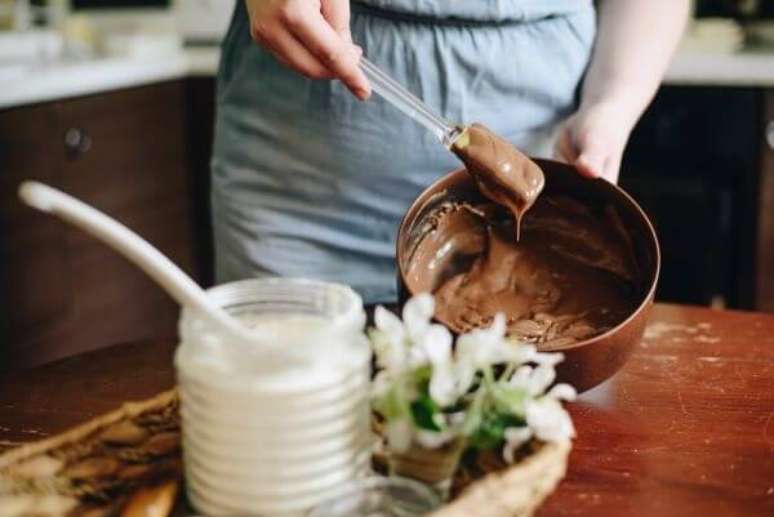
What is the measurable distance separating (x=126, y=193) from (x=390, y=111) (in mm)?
1279

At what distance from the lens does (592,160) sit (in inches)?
37.1

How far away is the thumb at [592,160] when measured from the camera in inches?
36.4

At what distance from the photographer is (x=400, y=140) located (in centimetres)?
108

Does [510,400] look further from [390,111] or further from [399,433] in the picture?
[390,111]

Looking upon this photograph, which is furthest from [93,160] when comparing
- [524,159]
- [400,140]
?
[524,159]

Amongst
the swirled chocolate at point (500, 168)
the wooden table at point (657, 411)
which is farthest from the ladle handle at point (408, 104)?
the wooden table at point (657, 411)

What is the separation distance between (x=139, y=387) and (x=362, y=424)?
34cm

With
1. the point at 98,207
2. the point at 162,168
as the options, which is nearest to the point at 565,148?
the point at 98,207

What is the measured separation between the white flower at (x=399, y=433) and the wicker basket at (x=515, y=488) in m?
0.05

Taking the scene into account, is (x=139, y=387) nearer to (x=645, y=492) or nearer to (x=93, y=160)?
(x=645, y=492)

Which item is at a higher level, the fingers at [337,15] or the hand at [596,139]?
the fingers at [337,15]

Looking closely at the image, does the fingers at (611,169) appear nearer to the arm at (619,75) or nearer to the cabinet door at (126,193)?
the arm at (619,75)

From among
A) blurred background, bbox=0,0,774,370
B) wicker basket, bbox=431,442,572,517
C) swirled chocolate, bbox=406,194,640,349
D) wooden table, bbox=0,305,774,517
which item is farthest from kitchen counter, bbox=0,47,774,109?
wicker basket, bbox=431,442,572,517

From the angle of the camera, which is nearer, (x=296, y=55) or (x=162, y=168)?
(x=296, y=55)
